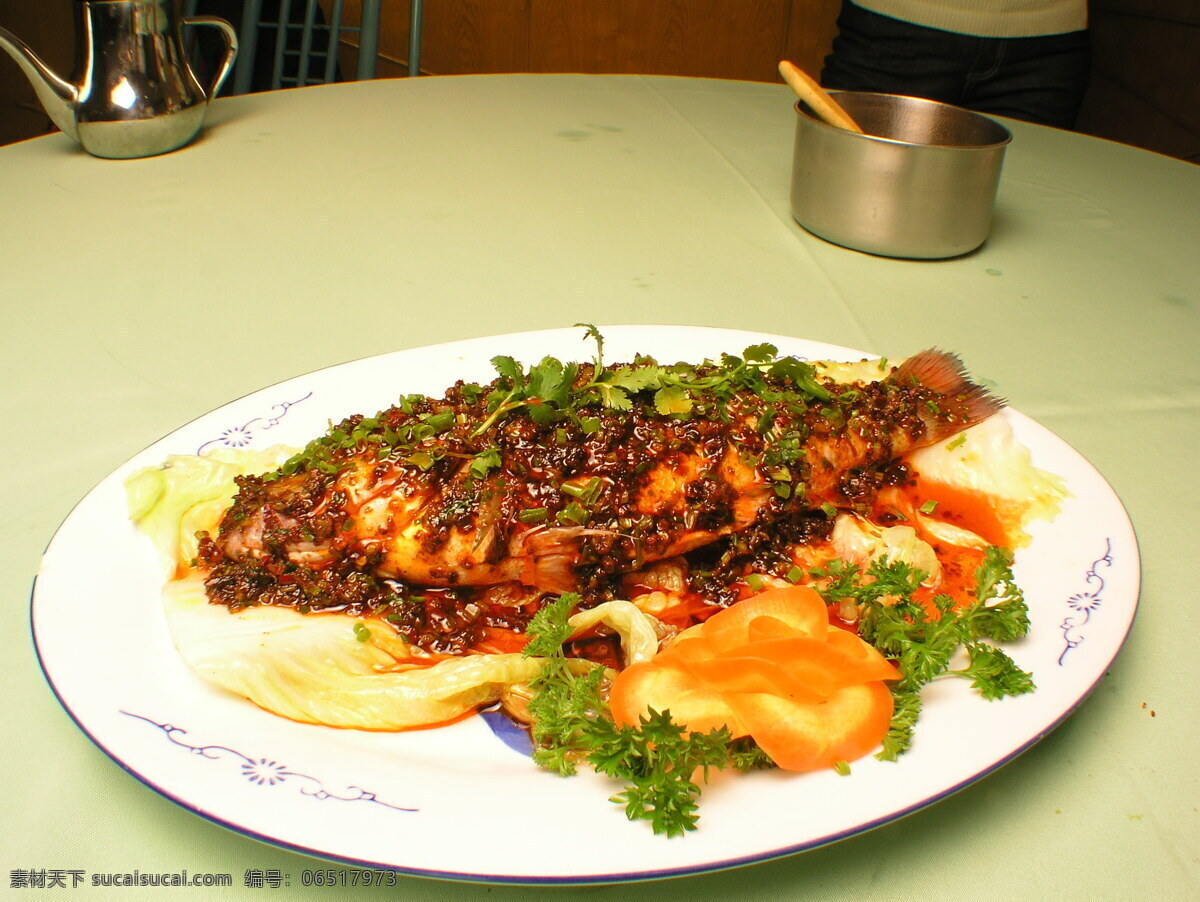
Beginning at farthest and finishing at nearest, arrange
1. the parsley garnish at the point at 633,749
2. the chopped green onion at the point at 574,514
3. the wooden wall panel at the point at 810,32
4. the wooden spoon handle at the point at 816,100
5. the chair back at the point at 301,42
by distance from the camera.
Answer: the wooden wall panel at the point at 810,32 < the chair back at the point at 301,42 < the wooden spoon handle at the point at 816,100 < the chopped green onion at the point at 574,514 < the parsley garnish at the point at 633,749

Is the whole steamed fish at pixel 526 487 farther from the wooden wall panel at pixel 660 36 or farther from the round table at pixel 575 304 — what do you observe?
the wooden wall panel at pixel 660 36

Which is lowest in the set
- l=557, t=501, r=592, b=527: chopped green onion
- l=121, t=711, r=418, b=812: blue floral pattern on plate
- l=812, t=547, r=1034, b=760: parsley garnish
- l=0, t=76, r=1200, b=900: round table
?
l=0, t=76, r=1200, b=900: round table

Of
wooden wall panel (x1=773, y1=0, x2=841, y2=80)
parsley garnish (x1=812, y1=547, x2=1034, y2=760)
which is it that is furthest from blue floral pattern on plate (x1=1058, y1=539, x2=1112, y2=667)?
wooden wall panel (x1=773, y1=0, x2=841, y2=80)

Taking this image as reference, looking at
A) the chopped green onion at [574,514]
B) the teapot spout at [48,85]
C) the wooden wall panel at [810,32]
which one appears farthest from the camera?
the wooden wall panel at [810,32]

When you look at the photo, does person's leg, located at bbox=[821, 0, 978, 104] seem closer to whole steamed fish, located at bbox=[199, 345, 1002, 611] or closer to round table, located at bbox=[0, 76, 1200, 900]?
round table, located at bbox=[0, 76, 1200, 900]

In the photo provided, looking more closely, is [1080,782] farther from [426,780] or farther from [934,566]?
[426,780]

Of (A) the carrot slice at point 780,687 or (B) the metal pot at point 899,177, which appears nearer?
(A) the carrot slice at point 780,687

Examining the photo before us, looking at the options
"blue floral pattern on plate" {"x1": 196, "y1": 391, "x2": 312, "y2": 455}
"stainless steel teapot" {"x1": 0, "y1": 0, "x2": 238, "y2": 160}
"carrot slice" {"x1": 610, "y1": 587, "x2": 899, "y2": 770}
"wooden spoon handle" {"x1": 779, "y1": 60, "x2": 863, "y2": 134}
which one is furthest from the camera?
"stainless steel teapot" {"x1": 0, "y1": 0, "x2": 238, "y2": 160}

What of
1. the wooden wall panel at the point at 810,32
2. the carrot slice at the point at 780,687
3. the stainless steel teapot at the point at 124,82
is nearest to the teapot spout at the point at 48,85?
the stainless steel teapot at the point at 124,82
